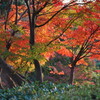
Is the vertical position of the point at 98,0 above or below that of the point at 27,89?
above

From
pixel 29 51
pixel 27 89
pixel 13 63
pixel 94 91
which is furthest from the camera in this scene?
pixel 13 63

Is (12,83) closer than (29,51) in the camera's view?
No

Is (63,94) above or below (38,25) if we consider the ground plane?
below

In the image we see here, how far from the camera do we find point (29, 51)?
7.44 metres

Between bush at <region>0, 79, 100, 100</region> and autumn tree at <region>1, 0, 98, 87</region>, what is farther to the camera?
autumn tree at <region>1, 0, 98, 87</region>

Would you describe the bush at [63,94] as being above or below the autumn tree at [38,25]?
below

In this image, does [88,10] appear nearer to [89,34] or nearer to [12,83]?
[89,34]

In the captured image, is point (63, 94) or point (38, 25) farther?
point (38, 25)

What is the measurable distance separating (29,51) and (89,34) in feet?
9.00

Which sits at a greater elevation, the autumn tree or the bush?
the autumn tree

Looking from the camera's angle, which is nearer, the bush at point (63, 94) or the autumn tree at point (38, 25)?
the bush at point (63, 94)

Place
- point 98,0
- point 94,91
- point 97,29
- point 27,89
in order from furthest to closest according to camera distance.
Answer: point 97,29 < point 98,0 < point 27,89 < point 94,91

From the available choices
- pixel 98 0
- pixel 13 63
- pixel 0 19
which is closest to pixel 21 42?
pixel 13 63

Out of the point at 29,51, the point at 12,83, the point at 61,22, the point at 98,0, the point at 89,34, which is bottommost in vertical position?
the point at 12,83
